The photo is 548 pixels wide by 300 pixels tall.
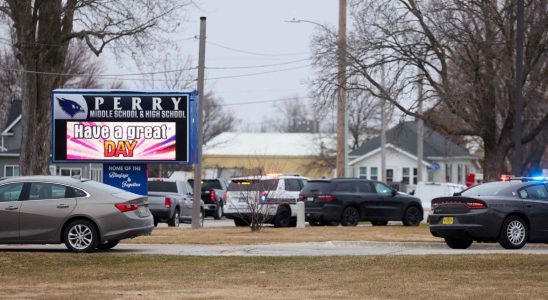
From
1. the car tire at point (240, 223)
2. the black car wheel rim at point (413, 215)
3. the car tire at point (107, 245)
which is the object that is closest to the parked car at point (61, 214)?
the car tire at point (107, 245)

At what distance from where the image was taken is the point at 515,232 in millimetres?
21250

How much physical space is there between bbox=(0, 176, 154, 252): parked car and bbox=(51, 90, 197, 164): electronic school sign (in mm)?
9337

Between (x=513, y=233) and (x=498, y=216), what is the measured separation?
0.55 meters

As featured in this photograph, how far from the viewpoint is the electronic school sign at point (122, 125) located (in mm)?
29109

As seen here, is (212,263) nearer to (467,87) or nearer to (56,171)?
(467,87)

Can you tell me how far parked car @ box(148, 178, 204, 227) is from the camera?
3503cm

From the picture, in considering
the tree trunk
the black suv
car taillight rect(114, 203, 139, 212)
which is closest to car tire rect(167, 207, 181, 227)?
the black suv

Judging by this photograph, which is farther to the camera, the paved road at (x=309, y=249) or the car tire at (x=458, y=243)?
the car tire at (x=458, y=243)

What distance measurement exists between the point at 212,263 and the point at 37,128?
2233cm

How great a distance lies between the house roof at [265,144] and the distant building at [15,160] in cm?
2134

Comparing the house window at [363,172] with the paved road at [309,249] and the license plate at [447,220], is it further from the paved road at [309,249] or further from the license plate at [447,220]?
the license plate at [447,220]

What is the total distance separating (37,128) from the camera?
38.4 metres

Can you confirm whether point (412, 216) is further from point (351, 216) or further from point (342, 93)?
point (342, 93)

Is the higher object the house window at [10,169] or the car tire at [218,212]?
the house window at [10,169]
